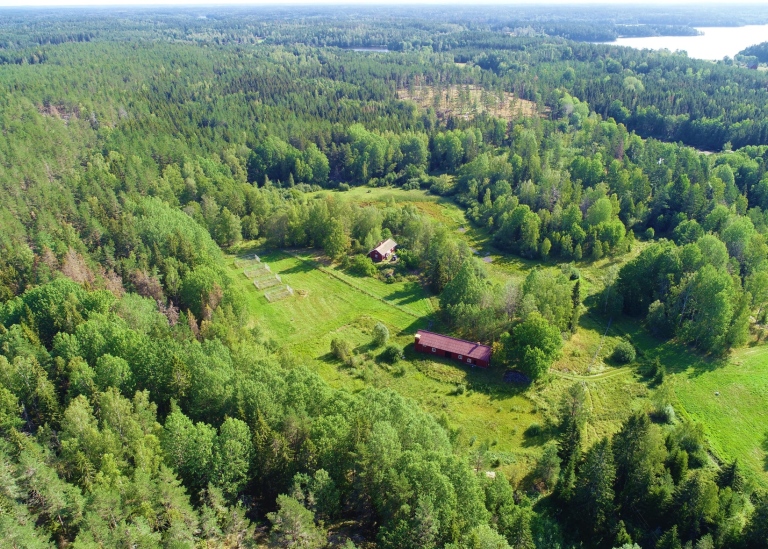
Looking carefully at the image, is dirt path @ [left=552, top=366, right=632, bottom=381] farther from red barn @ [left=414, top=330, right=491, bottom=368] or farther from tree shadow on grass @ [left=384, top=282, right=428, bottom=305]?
tree shadow on grass @ [left=384, top=282, right=428, bottom=305]

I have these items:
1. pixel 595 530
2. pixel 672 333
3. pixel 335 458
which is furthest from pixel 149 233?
pixel 672 333

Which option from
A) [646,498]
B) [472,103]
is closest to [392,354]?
[646,498]

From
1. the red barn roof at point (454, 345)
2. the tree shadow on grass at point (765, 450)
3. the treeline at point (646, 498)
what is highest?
the treeline at point (646, 498)

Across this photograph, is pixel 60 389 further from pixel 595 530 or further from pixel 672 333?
pixel 672 333

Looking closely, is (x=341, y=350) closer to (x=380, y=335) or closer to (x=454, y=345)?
(x=380, y=335)

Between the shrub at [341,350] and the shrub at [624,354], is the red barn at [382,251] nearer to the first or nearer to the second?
the shrub at [341,350]

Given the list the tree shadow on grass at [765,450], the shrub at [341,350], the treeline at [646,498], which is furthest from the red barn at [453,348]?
the tree shadow on grass at [765,450]

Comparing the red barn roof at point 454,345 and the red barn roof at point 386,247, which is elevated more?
the red barn roof at point 386,247
